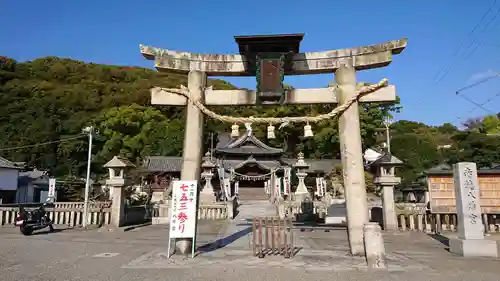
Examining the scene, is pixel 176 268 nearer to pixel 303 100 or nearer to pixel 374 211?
pixel 303 100

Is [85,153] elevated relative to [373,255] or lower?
elevated

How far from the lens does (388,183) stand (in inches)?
583

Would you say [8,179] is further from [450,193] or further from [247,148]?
[450,193]

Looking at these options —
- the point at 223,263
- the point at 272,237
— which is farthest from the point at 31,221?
the point at 272,237

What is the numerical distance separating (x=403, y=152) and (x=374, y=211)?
3329 centimetres

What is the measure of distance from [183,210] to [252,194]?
99.1ft

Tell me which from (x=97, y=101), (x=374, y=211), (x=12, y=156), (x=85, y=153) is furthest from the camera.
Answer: (x=97, y=101)

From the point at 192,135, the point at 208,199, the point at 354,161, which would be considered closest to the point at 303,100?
the point at 354,161

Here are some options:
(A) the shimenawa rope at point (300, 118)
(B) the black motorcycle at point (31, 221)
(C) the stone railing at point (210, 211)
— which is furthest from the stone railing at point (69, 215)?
(A) the shimenawa rope at point (300, 118)

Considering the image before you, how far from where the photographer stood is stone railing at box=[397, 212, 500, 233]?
14023 mm

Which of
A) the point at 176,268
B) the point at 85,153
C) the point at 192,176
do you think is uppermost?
the point at 85,153

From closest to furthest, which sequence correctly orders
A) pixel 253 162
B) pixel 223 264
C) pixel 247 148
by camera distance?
pixel 223 264 < pixel 253 162 < pixel 247 148

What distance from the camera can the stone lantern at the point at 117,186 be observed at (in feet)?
50.3

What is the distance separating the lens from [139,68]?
351 feet
